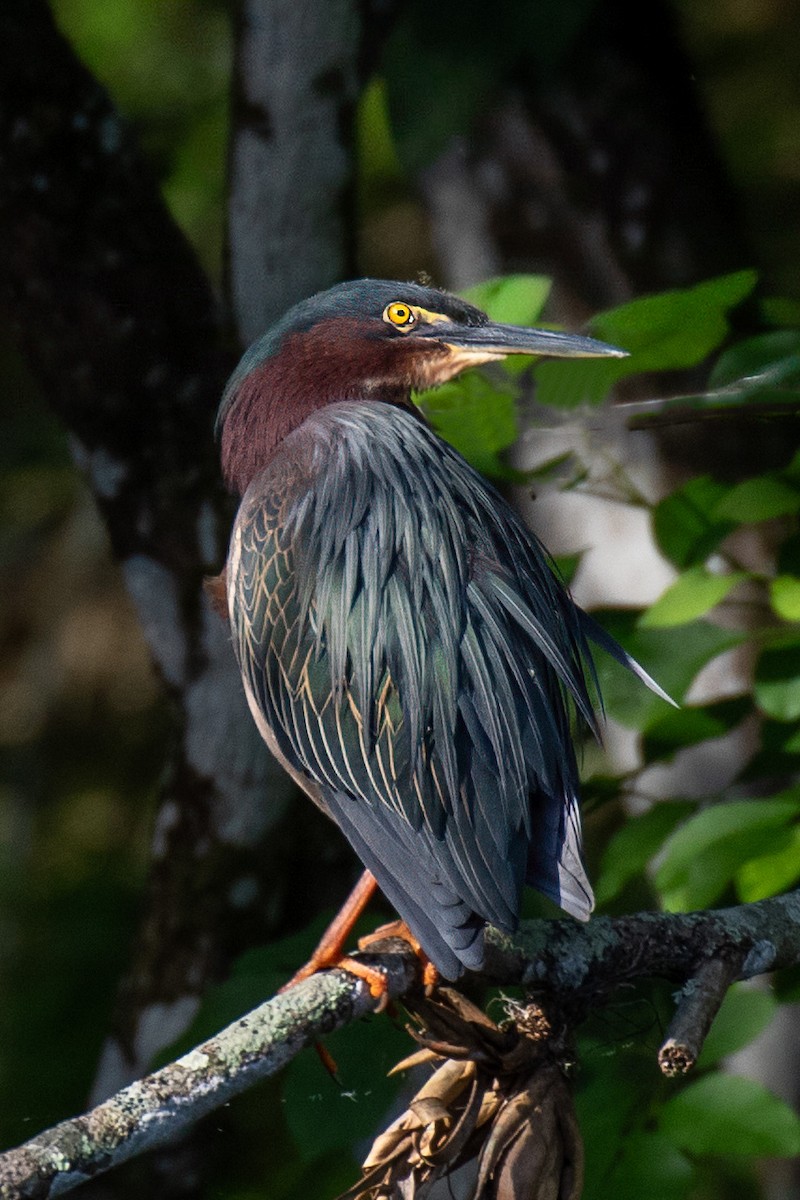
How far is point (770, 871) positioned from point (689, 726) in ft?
0.80

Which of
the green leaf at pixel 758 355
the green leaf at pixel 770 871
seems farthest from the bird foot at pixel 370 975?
the green leaf at pixel 758 355

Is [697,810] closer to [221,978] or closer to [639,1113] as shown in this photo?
[639,1113]

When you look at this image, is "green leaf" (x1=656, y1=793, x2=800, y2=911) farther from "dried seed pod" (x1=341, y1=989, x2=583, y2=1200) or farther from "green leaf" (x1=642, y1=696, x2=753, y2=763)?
"dried seed pod" (x1=341, y1=989, x2=583, y2=1200)

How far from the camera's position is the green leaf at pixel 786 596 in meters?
1.74

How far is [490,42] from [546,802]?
6.03 feet

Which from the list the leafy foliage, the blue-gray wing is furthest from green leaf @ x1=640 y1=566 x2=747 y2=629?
the blue-gray wing

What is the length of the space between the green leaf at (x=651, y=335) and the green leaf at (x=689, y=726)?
45 cm

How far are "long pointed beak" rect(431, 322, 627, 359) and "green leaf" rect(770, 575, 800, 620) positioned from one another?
1.20 ft

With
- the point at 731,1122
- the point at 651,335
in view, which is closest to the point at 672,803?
the point at 731,1122

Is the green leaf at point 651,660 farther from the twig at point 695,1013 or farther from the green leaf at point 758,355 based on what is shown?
the twig at point 695,1013

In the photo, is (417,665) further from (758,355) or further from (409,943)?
(758,355)

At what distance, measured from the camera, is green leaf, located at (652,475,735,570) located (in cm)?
195

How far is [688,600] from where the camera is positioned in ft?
5.79


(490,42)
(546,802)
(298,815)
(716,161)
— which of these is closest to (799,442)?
(716,161)
